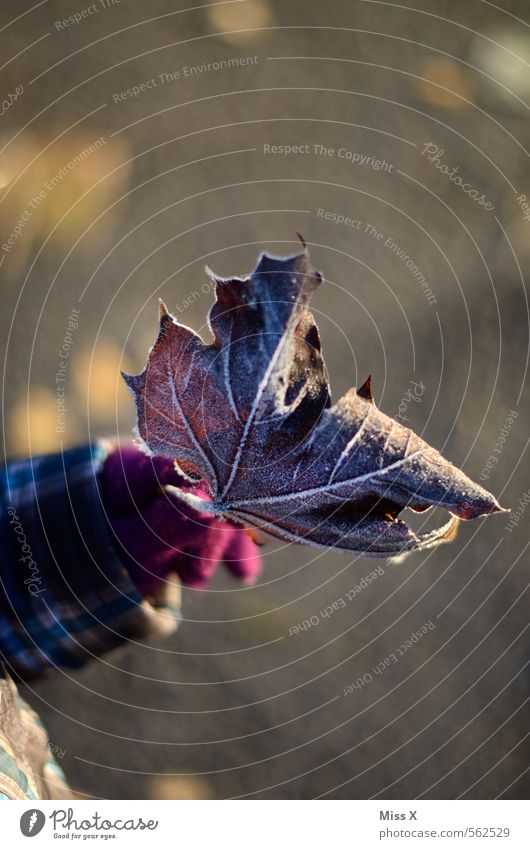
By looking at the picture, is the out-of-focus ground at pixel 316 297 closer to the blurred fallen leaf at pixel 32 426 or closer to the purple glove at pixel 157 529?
the blurred fallen leaf at pixel 32 426

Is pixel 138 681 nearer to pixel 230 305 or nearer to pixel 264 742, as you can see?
pixel 264 742

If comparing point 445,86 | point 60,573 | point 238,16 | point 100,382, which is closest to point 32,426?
point 100,382

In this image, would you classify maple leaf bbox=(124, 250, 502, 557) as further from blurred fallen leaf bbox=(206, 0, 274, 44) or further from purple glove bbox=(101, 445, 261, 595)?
blurred fallen leaf bbox=(206, 0, 274, 44)

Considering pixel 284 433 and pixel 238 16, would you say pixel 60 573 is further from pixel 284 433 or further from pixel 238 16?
pixel 238 16

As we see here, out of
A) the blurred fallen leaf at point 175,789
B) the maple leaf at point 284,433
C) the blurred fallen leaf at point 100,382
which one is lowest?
the blurred fallen leaf at point 175,789

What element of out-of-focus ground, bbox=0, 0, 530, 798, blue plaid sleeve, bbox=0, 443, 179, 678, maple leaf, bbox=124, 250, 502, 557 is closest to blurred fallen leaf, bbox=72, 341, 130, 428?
out-of-focus ground, bbox=0, 0, 530, 798

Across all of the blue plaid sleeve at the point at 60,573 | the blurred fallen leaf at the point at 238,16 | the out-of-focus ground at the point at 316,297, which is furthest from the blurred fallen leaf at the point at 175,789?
the blurred fallen leaf at the point at 238,16

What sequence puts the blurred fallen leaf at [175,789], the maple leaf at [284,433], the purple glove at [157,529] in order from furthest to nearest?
the blurred fallen leaf at [175,789], the purple glove at [157,529], the maple leaf at [284,433]
